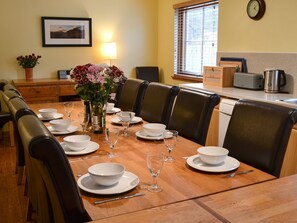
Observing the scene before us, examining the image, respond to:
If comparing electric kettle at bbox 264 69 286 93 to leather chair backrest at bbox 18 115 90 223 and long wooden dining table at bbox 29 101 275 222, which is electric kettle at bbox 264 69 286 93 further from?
leather chair backrest at bbox 18 115 90 223

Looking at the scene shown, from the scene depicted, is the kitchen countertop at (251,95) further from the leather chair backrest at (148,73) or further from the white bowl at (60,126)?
the leather chair backrest at (148,73)

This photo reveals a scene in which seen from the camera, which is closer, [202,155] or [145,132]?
[202,155]

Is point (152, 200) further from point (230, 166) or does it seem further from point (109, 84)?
point (109, 84)

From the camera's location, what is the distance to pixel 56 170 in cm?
110

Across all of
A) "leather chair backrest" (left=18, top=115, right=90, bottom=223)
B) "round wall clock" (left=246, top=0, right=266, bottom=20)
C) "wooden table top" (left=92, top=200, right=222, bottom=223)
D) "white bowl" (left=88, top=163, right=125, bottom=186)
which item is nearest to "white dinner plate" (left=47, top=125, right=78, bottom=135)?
"white bowl" (left=88, top=163, right=125, bottom=186)

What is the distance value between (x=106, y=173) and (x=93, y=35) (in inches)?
168

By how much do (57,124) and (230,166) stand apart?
1204 mm

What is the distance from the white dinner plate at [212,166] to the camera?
1541mm

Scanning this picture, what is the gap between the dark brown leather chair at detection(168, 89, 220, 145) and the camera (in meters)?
2.22

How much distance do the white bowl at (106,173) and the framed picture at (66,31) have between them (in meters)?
4.05

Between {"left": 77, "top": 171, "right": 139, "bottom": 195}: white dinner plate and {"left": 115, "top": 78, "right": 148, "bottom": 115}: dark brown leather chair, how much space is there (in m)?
1.69

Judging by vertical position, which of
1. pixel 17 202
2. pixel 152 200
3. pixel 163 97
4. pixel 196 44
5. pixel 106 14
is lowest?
pixel 17 202

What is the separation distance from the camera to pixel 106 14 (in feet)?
17.7

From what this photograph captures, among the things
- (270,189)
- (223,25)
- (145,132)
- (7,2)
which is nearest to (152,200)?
(270,189)
